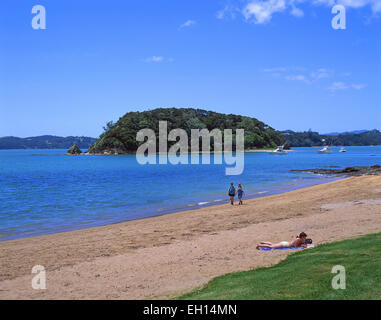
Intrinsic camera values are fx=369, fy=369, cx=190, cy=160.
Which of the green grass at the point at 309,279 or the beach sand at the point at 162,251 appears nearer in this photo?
the green grass at the point at 309,279

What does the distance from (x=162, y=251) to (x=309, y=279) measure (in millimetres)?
6192

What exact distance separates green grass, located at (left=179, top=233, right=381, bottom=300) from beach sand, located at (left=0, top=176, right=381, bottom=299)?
902mm

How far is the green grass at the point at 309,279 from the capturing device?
250 inches

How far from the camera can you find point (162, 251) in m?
12.4

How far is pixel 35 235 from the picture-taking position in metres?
17.9

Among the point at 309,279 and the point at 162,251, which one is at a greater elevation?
the point at 309,279

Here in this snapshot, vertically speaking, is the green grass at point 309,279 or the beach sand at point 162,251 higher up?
the green grass at point 309,279

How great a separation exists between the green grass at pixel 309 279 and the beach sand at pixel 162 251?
0.90m

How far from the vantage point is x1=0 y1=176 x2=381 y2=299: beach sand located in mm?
8969

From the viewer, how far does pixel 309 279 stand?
717 centimetres

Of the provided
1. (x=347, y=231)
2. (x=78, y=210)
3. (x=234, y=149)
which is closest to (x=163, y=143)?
(x=234, y=149)

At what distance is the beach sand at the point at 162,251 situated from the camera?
8.97 metres

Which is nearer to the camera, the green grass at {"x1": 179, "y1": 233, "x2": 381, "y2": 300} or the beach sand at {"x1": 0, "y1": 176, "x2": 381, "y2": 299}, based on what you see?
the green grass at {"x1": 179, "y1": 233, "x2": 381, "y2": 300}

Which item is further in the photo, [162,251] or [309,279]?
[162,251]
